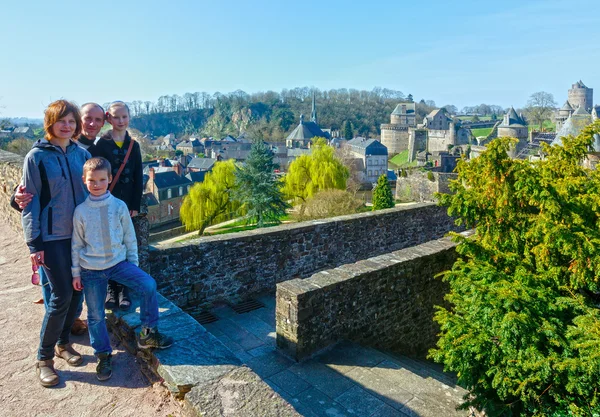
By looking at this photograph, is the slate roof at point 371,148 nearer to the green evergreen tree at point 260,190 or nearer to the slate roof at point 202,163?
the slate roof at point 202,163

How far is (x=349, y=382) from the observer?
15.6 feet

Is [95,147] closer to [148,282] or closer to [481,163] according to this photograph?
[148,282]

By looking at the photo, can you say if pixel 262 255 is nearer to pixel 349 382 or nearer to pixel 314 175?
pixel 349 382

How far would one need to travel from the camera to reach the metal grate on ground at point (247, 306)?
6.69m

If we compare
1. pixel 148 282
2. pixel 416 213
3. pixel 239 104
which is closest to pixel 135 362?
pixel 148 282

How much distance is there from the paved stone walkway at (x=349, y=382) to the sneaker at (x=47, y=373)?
7.23ft

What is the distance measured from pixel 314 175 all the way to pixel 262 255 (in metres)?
26.1

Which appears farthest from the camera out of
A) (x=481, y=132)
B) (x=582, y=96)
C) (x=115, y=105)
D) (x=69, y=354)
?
(x=582, y=96)

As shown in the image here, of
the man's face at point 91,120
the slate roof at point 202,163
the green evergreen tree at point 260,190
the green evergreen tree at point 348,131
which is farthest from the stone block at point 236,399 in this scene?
the green evergreen tree at point 348,131

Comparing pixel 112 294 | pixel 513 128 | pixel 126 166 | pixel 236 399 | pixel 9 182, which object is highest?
pixel 513 128

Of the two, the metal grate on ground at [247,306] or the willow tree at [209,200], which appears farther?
the willow tree at [209,200]

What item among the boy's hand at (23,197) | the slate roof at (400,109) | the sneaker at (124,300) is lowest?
the sneaker at (124,300)

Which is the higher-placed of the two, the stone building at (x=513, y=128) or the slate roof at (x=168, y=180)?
the stone building at (x=513, y=128)

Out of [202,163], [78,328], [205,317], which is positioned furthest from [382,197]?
[202,163]
